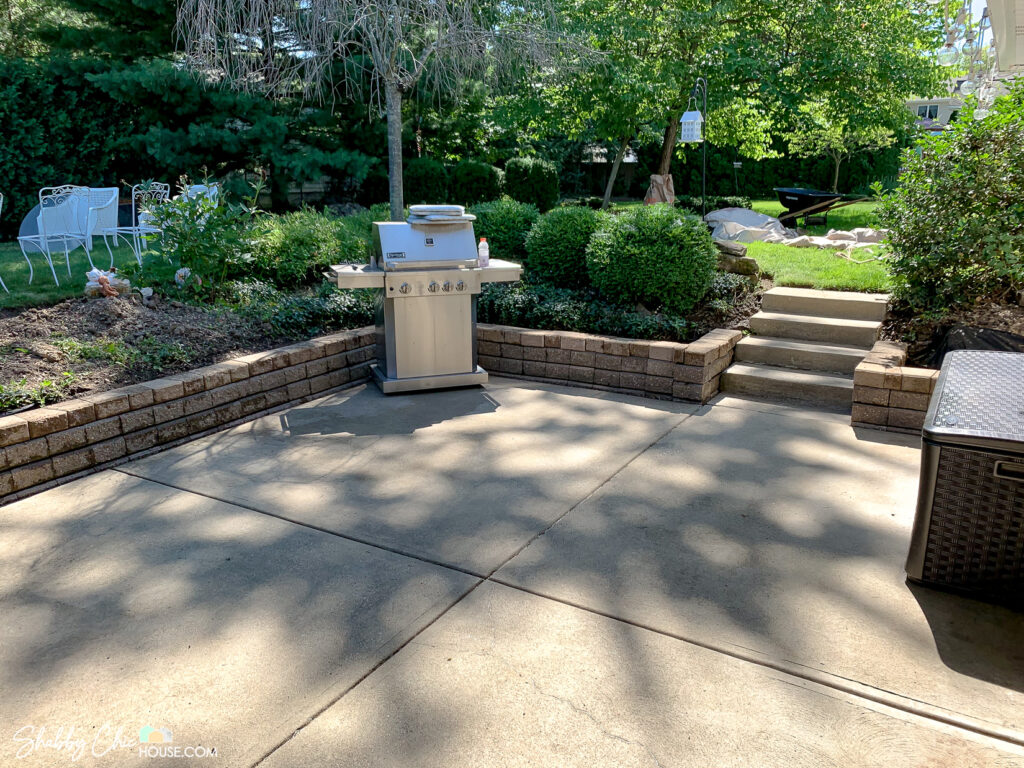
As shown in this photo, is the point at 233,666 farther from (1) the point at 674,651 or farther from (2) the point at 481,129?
(2) the point at 481,129

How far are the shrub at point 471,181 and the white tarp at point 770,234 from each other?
4.09 m

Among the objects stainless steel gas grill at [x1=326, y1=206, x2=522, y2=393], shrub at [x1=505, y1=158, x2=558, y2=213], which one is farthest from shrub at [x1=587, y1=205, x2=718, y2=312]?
shrub at [x1=505, y1=158, x2=558, y2=213]

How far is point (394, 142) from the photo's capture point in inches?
254

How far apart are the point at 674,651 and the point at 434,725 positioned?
2.63ft

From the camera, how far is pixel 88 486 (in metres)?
3.60

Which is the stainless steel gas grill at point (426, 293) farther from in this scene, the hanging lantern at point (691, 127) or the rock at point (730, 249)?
the hanging lantern at point (691, 127)

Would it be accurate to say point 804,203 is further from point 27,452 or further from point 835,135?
point 27,452

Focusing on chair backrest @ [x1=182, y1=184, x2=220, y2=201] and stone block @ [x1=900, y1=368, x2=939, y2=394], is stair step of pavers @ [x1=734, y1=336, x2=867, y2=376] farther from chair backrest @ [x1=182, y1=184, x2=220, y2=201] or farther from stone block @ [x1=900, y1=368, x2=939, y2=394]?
chair backrest @ [x1=182, y1=184, x2=220, y2=201]

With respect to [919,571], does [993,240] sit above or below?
above

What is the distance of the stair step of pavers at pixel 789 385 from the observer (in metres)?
4.75

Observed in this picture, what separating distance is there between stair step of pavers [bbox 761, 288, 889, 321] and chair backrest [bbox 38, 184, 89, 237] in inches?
244

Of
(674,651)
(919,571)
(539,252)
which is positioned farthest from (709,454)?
(539,252)

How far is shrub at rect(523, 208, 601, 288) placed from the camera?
239 inches

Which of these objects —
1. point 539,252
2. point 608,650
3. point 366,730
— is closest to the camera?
point 366,730
